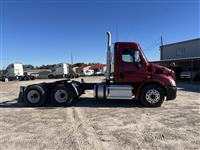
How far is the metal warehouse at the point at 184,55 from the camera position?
996 inches

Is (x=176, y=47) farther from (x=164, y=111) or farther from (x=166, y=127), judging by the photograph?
(x=166, y=127)

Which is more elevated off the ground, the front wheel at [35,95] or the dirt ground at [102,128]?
the front wheel at [35,95]

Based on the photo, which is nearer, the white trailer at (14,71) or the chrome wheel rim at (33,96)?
the chrome wheel rim at (33,96)

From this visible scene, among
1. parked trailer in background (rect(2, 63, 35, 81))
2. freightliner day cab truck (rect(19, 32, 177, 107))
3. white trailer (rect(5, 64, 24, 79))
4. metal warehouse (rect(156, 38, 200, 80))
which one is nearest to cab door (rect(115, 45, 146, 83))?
freightliner day cab truck (rect(19, 32, 177, 107))

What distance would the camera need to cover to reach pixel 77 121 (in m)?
6.28

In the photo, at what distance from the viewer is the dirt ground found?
4.42 meters

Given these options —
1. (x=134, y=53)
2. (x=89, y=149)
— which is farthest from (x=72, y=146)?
(x=134, y=53)

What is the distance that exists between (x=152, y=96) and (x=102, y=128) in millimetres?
3523

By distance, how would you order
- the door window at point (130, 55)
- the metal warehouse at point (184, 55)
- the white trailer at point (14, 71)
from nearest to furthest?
the door window at point (130, 55)
the metal warehouse at point (184, 55)
the white trailer at point (14, 71)

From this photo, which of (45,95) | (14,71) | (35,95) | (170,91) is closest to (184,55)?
(170,91)

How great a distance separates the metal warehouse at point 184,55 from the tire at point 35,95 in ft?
65.2

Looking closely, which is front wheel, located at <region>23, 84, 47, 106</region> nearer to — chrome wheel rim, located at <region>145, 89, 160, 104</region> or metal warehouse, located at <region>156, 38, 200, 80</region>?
chrome wheel rim, located at <region>145, 89, 160, 104</region>

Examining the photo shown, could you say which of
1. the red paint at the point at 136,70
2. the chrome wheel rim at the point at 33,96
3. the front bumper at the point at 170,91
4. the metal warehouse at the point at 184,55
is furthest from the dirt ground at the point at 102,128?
the metal warehouse at the point at 184,55

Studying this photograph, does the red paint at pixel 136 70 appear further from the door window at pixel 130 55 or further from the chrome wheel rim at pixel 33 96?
the chrome wheel rim at pixel 33 96
